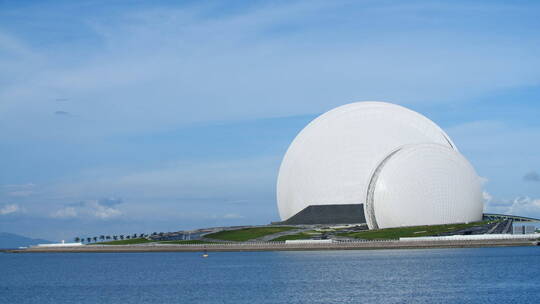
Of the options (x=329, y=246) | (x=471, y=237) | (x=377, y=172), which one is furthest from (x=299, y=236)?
(x=471, y=237)

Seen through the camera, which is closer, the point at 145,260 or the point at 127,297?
the point at 127,297

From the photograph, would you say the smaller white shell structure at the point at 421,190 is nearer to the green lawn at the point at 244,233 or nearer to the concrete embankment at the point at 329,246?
the concrete embankment at the point at 329,246

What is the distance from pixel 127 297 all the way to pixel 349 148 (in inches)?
2439

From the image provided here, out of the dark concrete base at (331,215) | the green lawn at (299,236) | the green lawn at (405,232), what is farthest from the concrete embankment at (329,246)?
the dark concrete base at (331,215)

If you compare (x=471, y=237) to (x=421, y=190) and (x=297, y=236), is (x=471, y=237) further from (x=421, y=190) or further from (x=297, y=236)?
(x=297, y=236)

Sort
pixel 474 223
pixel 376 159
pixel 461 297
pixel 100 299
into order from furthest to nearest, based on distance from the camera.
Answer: pixel 376 159 < pixel 474 223 < pixel 100 299 < pixel 461 297

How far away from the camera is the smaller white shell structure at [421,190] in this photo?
348 ft

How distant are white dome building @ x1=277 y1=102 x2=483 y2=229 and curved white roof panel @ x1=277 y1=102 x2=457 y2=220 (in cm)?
13

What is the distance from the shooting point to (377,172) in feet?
360

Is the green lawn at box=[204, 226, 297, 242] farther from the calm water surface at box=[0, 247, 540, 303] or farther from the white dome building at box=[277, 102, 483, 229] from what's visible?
the calm water surface at box=[0, 247, 540, 303]

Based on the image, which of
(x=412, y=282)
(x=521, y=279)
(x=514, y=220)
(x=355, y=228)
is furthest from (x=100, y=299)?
(x=514, y=220)

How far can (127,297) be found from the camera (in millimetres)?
57844

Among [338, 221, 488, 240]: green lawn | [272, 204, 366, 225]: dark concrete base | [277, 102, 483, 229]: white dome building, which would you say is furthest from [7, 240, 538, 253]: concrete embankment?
[272, 204, 366, 225]: dark concrete base

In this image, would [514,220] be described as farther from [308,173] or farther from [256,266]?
[256,266]
